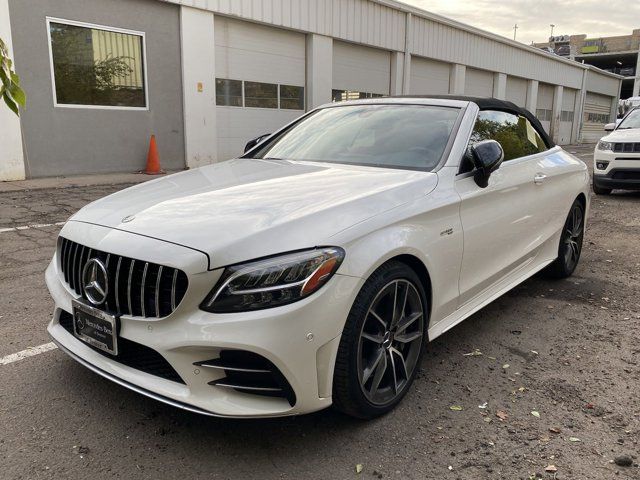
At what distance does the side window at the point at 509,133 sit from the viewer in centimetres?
367

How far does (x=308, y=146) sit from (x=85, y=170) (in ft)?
30.2

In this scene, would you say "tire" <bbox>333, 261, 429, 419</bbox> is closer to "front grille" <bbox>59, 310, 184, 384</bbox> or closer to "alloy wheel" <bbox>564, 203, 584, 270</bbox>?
"front grille" <bbox>59, 310, 184, 384</bbox>

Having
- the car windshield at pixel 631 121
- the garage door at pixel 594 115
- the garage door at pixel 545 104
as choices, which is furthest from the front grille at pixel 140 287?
the garage door at pixel 594 115

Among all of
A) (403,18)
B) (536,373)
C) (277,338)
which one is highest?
(403,18)

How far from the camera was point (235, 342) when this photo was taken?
2061mm

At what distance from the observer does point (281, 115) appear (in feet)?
51.4

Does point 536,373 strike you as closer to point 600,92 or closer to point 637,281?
point 637,281

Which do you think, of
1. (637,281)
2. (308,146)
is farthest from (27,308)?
(637,281)

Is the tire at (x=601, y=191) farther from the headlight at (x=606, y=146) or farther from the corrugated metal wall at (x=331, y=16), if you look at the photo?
the corrugated metal wall at (x=331, y=16)

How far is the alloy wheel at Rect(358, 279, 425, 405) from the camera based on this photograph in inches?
98.3

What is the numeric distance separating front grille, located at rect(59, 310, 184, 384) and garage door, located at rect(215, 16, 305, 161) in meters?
12.4

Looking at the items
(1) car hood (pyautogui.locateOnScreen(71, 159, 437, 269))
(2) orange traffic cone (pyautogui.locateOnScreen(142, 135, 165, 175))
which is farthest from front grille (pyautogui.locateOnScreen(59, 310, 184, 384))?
(2) orange traffic cone (pyautogui.locateOnScreen(142, 135, 165, 175))

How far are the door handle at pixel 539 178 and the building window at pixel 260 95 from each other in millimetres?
11652

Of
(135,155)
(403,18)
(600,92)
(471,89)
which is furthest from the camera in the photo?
(600,92)
